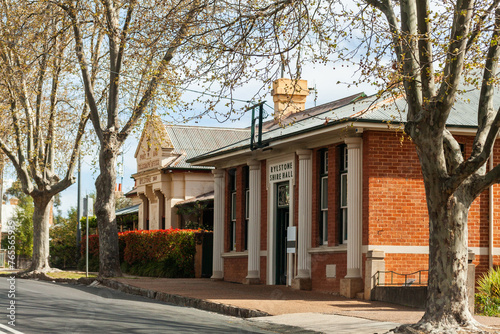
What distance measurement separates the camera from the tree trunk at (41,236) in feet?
97.8

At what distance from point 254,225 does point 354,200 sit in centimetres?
566

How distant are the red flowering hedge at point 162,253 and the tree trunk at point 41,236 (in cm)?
352

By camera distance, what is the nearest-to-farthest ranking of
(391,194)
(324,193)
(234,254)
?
1. (391,194)
2. (324,193)
3. (234,254)

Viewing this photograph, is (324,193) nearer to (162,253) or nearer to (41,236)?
(162,253)

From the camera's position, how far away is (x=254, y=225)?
23547 millimetres

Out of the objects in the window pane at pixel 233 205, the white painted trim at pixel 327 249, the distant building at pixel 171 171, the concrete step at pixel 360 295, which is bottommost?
the concrete step at pixel 360 295

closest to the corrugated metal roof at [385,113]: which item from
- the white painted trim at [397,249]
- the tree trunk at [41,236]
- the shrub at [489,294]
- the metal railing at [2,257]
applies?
the white painted trim at [397,249]

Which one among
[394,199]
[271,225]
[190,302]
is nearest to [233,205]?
[271,225]

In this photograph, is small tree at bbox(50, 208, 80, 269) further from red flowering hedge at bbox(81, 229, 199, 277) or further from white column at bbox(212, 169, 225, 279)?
white column at bbox(212, 169, 225, 279)

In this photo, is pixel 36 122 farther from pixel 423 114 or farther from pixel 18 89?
pixel 423 114

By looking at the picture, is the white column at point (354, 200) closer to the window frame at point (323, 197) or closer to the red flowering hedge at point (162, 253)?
the window frame at point (323, 197)

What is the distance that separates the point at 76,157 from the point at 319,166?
1250 cm

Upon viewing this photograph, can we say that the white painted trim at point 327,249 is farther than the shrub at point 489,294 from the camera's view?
Yes

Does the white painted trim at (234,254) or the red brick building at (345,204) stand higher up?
the red brick building at (345,204)
